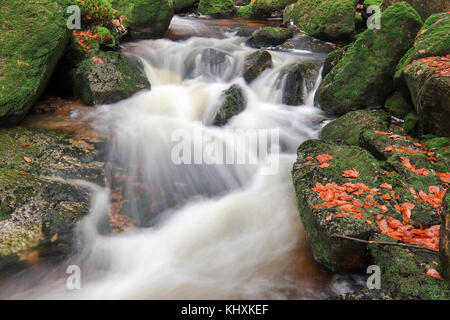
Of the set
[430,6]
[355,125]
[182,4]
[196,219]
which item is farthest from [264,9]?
[196,219]

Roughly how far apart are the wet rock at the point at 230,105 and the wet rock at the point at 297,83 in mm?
1302

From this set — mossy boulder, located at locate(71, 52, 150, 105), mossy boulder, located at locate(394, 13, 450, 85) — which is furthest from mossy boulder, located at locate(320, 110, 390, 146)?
mossy boulder, located at locate(71, 52, 150, 105)

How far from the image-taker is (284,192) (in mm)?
A: 5113

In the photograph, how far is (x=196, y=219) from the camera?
15.1 feet

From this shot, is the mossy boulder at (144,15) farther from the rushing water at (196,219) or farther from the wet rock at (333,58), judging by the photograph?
the wet rock at (333,58)

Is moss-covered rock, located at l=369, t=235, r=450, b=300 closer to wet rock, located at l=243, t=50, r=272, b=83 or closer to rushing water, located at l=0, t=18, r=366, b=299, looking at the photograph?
rushing water, located at l=0, t=18, r=366, b=299

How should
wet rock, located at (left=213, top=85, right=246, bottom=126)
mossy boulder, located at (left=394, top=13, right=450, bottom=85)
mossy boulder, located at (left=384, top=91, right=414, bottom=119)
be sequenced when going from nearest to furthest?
mossy boulder, located at (left=394, top=13, right=450, bottom=85) < mossy boulder, located at (left=384, top=91, right=414, bottom=119) < wet rock, located at (left=213, top=85, right=246, bottom=126)

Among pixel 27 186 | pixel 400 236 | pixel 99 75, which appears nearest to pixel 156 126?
pixel 99 75

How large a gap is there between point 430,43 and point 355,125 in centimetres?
196

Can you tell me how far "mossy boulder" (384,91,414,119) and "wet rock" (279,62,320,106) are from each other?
210cm

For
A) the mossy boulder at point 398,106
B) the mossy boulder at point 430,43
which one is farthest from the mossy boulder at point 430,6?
the mossy boulder at point 398,106

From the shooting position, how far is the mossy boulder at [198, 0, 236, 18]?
1589 centimetres
